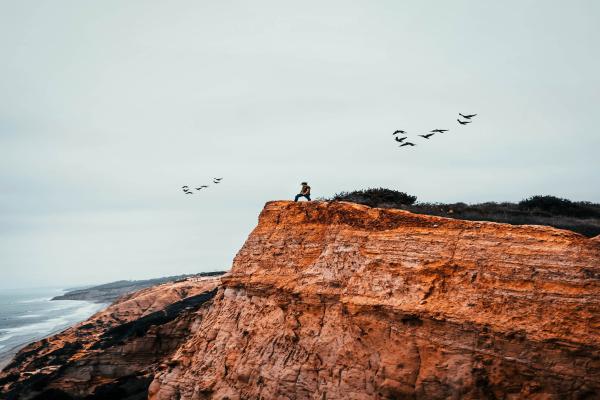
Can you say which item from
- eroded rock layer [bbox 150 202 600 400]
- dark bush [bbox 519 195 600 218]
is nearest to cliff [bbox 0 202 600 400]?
eroded rock layer [bbox 150 202 600 400]

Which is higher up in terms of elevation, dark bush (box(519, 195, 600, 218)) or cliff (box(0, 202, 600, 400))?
dark bush (box(519, 195, 600, 218))

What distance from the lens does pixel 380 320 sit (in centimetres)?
1191

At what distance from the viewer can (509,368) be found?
989 centimetres

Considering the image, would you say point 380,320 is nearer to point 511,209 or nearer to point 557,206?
point 511,209

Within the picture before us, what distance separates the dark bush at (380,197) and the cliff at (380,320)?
517cm

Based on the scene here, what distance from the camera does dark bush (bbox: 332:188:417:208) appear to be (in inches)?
794

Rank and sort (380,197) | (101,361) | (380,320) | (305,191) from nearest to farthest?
1. (380,320)
2. (305,191)
3. (101,361)
4. (380,197)

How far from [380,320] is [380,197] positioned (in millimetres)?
9595

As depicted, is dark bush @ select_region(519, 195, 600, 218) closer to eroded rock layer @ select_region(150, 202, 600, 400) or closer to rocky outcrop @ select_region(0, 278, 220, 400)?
eroded rock layer @ select_region(150, 202, 600, 400)

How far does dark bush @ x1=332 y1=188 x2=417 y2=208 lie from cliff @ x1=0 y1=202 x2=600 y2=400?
5170 millimetres

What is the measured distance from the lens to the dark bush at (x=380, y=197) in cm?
2017

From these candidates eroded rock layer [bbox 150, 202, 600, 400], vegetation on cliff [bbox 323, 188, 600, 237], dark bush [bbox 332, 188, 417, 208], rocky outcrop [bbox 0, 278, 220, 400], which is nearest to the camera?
eroded rock layer [bbox 150, 202, 600, 400]

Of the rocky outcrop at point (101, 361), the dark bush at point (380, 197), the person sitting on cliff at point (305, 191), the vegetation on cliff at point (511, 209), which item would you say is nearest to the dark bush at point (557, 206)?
the vegetation on cliff at point (511, 209)

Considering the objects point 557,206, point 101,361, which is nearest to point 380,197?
point 557,206
